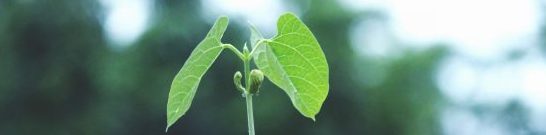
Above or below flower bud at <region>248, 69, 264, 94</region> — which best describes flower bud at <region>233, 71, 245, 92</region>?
above

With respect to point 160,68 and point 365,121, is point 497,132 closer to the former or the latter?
point 365,121

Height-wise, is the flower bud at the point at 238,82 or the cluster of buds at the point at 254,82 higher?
the flower bud at the point at 238,82

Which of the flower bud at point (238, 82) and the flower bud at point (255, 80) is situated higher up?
the flower bud at point (238, 82)
